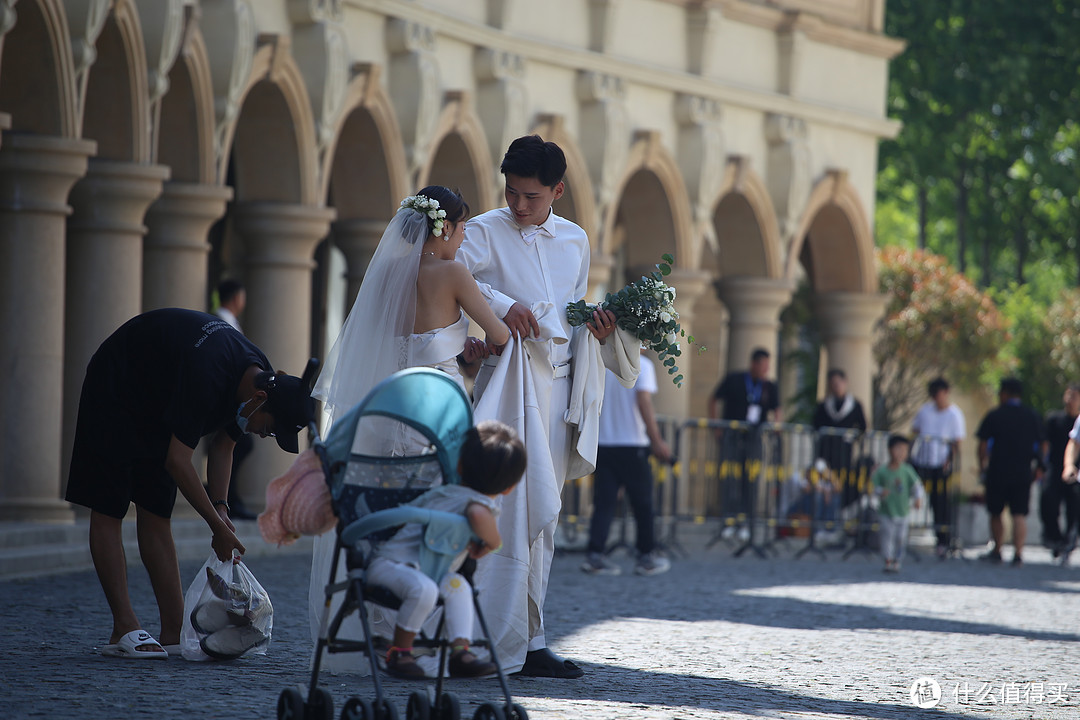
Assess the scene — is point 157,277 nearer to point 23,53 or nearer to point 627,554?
point 23,53

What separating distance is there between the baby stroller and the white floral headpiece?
4.32 ft

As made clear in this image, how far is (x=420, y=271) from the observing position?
700 cm

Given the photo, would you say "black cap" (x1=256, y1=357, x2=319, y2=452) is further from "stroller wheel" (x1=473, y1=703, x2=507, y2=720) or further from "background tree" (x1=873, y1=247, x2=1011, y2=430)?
"background tree" (x1=873, y1=247, x2=1011, y2=430)

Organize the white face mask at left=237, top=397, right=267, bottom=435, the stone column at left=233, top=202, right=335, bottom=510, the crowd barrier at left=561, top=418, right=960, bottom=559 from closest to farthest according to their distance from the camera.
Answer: the white face mask at left=237, top=397, right=267, bottom=435 < the stone column at left=233, top=202, right=335, bottom=510 < the crowd barrier at left=561, top=418, right=960, bottom=559

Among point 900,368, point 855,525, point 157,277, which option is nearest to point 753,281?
point 855,525

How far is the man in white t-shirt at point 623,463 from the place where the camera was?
13359 mm

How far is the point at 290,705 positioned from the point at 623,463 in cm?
814

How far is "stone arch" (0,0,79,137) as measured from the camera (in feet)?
38.7

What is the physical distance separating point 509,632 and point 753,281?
15571 millimetres

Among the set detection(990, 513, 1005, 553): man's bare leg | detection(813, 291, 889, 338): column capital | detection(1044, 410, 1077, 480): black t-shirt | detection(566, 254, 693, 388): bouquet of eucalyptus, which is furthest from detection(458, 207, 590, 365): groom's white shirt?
detection(813, 291, 889, 338): column capital

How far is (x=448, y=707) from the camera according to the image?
17.3ft

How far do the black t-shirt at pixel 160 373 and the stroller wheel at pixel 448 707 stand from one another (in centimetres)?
196

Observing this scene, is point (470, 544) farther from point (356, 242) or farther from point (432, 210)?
point (356, 242)

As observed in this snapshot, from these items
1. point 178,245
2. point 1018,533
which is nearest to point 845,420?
point 1018,533
